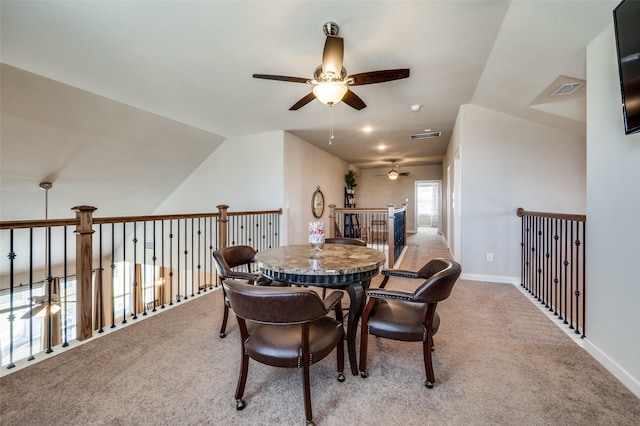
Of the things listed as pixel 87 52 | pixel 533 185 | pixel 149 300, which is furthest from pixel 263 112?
pixel 149 300

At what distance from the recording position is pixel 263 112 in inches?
165

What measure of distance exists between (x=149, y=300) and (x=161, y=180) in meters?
4.32

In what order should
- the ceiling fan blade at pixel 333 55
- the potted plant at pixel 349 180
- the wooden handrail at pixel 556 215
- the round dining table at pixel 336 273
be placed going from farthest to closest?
the potted plant at pixel 349 180
the wooden handrail at pixel 556 215
the ceiling fan blade at pixel 333 55
the round dining table at pixel 336 273

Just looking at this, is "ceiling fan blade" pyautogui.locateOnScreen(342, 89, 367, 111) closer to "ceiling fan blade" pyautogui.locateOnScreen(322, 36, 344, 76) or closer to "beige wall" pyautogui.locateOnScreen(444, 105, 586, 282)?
"ceiling fan blade" pyautogui.locateOnScreen(322, 36, 344, 76)

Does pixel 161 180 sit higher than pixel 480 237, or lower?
higher

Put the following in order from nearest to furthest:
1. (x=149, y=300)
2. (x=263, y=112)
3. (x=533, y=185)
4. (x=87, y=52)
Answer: (x=87, y=52) → (x=533, y=185) → (x=263, y=112) → (x=149, y=300)

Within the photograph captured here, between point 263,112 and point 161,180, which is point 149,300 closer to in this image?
point 161,180

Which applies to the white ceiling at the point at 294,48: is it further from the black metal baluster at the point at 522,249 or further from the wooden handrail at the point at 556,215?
the black metal baluster at the point at 522,249

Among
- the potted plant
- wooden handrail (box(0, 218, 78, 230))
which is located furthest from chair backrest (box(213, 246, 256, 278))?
the potted plant

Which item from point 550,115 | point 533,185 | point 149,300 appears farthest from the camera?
point 149,300

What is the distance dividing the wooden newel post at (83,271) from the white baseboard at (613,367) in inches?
154

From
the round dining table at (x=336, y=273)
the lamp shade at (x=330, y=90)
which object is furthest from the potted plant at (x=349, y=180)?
the round dining table at (x=336, y=273)

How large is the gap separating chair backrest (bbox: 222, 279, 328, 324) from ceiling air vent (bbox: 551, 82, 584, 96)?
3.56 metres

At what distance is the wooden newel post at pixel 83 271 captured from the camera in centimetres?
220
